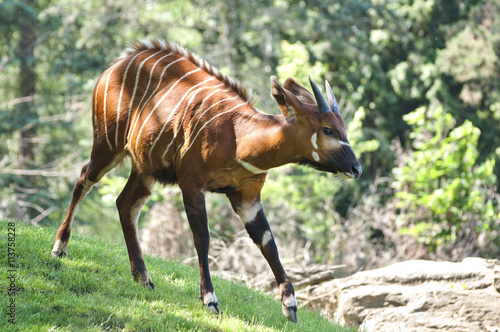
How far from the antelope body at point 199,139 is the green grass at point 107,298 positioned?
0.72 feet

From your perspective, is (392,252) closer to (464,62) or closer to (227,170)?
(464,62)

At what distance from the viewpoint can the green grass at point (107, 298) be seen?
443 cm

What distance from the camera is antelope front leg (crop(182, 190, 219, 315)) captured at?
5043 mm

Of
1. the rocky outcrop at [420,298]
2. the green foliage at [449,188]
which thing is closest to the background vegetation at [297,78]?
the green foliage at [449,188]

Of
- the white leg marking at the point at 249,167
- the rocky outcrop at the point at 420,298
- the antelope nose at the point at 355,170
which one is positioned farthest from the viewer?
the rocky outcrop at the point at 420,298

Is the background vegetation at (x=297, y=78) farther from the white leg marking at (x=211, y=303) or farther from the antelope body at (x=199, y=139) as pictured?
the white leg marking at (x=211, y=303)

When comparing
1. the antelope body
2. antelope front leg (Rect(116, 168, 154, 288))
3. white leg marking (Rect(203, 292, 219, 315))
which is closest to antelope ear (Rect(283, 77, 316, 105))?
the antelope body

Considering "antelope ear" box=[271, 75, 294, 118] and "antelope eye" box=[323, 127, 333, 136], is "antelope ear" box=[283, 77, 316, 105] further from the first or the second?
"antelope eye" box=[323, 127, 333, 136]

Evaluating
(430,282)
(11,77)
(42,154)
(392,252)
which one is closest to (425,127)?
(392,252)

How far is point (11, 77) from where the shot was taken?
69.2ft

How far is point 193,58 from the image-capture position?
19.3 feet

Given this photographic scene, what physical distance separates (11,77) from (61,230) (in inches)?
672

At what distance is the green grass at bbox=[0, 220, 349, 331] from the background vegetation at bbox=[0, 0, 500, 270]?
6943 millimetres

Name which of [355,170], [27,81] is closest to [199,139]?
[355,170]
